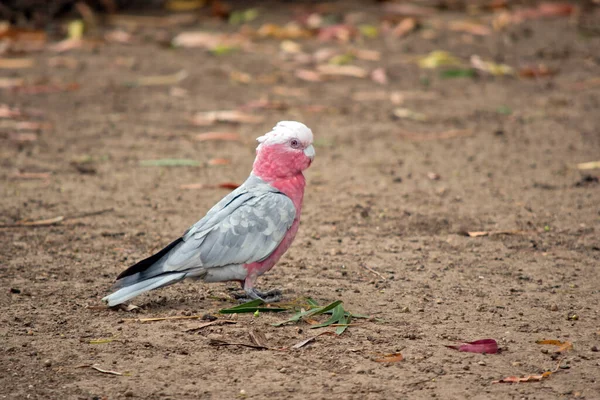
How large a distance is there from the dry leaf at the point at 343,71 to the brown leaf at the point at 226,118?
5.35ft

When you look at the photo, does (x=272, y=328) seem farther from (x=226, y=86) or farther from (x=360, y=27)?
(x=360, y=27)

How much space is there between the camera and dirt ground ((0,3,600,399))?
300 centimetres

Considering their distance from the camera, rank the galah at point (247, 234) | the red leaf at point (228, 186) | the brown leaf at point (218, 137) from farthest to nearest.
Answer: the brown leaf at point (218, 137) → the red leaf at point (228, 186) → the galah at point (247, 234)

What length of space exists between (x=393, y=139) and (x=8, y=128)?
3.13 m

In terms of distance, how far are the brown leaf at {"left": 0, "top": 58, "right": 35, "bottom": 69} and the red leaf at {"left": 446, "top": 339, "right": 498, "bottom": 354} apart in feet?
22.4

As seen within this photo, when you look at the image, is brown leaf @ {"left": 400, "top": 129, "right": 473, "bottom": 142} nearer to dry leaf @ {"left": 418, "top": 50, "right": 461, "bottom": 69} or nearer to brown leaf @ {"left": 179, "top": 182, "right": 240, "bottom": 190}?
brown leaf @ {"left": 179, "top": 182, "right": 240, "bottom": 190}

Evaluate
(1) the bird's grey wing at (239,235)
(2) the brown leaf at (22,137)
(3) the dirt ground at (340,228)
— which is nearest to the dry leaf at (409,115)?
(3) the dirt ground at (340,228)

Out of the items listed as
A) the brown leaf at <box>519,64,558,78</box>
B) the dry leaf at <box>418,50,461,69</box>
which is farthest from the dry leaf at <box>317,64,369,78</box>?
the brown leaf at <box>519,64,558,78</box>

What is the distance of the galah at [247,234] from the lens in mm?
3439

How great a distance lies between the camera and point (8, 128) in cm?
679

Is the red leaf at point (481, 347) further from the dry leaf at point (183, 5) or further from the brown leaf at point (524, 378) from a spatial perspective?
the dry leaf at point (183, 5)

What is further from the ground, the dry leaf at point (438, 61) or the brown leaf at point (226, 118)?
the dry leaf at point (438, 61)

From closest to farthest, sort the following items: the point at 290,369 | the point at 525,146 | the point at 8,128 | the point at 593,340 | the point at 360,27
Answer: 1. the point at 290,369
2. the point at 593,340
3. the point at 525,146
4. the point at 8,128
5. the point at 360,27

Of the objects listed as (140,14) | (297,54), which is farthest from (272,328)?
(140,14)
